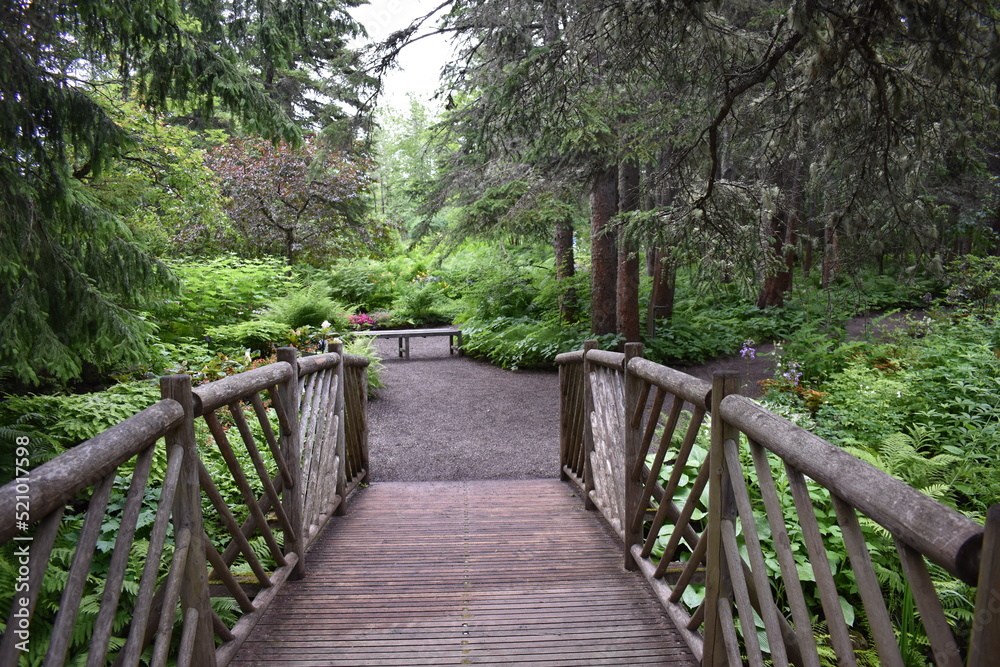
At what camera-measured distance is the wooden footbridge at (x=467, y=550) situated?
129 centimetres

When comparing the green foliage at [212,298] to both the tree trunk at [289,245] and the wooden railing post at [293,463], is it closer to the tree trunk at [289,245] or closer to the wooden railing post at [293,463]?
the tree trunk at [289,245]

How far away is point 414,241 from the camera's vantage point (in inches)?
430

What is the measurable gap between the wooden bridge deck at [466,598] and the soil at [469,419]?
1.86 meters

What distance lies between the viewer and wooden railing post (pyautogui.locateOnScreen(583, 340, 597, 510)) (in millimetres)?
4352

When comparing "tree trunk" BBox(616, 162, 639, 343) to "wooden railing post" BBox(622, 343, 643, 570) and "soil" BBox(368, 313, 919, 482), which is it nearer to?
"soil" BBox(368, 313, 919, 482)

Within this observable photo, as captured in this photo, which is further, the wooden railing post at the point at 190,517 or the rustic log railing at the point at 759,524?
the wooden railing post at the point at 190,517

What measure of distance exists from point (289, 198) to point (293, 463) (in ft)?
40.3

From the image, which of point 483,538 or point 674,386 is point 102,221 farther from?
point 674,386

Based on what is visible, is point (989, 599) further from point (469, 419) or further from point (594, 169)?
point (594, 169)

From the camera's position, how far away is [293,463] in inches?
125

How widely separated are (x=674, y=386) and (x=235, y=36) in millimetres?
4451

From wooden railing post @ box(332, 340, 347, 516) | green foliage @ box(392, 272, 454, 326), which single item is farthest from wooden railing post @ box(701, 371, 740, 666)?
green foliage @ box(392, 272, 454, 326)

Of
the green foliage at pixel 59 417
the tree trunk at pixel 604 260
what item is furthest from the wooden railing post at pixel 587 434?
the tree trunk at pixel 604 260

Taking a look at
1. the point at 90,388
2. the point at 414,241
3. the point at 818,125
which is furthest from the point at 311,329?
the point at 818,125
